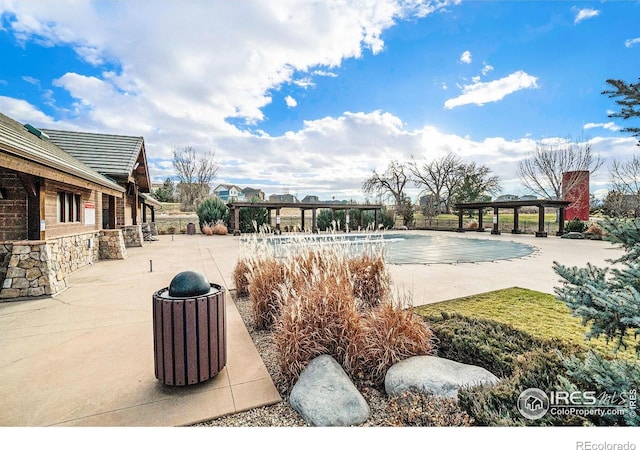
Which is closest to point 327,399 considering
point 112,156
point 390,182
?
point 112,156

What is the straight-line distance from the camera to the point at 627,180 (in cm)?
1659

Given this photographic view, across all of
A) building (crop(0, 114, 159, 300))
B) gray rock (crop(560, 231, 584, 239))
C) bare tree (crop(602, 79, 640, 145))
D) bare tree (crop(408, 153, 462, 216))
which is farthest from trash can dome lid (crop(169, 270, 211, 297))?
bare tree (crop(408, 153, 462, 216))

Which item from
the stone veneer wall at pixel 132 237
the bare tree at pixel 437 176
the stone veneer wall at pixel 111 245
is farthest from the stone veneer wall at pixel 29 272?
the bare tree at pixel 437 176

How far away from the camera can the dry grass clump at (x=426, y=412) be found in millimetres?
1927

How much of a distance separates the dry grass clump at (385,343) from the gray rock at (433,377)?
0.13 m

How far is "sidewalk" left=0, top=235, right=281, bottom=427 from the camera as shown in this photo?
2074 millimetres

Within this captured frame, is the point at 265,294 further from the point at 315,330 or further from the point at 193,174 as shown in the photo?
the point at 193,174

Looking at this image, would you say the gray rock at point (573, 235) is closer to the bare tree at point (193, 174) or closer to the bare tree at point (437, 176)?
the bare tree at point (437, 176)

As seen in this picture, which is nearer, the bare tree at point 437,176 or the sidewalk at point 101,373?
the sidewalk at point 101,373

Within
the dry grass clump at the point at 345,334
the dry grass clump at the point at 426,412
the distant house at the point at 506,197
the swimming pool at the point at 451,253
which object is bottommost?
the swimming pool at the point at 451,253

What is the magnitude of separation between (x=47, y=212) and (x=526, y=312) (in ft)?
29.4

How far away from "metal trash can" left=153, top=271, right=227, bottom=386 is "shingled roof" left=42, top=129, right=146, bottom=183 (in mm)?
9916
